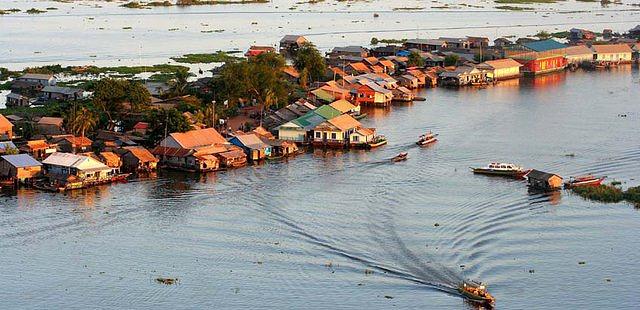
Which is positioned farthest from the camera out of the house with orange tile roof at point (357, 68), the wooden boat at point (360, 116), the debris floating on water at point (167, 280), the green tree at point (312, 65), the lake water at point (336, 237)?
the house with orange tile roof at point (357, 68)

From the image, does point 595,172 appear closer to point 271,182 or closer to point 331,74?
point 271,182

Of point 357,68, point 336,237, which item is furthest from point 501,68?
point 336,237

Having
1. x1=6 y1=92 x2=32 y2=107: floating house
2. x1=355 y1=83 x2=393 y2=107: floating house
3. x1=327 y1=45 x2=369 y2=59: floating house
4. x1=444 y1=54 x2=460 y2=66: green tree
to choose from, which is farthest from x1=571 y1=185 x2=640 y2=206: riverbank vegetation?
x1=327 y1=45 x2=369 y2=59: floating house

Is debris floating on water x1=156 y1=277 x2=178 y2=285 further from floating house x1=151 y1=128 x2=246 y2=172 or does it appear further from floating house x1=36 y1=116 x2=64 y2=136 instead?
floating house x1=36 y1=116 x2=64 y2=136

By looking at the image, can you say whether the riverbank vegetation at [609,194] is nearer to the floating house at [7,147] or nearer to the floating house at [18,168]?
the floating house at [18,168]

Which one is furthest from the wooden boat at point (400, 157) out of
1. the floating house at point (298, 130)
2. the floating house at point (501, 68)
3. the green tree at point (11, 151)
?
the floating house at point (501, 68)

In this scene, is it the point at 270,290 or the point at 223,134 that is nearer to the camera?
the point at 270,290

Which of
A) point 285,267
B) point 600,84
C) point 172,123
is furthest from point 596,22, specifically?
point 285,267
